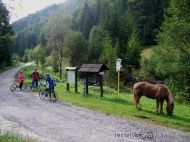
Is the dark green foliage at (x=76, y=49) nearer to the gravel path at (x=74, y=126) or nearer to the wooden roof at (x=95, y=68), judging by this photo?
the wooden roof at (x=95, y=68)

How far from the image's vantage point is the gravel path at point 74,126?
1391 cm

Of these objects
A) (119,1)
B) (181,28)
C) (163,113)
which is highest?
(119,1)

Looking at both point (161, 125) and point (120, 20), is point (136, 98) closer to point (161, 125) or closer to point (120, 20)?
point (161, 125)

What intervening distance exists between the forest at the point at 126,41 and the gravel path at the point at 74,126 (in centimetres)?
422

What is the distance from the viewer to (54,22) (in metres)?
63.2

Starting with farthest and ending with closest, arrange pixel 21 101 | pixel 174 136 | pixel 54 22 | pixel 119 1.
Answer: pixel 119 1, pixel 54 22, pixel 21 101, pixel 174 136

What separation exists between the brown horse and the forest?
841 centimetres

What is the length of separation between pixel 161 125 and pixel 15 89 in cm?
1930

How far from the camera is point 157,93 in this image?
20594 millimetres

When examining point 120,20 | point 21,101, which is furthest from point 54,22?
point 21,101

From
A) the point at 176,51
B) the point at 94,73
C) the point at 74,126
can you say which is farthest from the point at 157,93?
the point at 176,51

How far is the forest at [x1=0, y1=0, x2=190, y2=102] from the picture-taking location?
34.4 metres

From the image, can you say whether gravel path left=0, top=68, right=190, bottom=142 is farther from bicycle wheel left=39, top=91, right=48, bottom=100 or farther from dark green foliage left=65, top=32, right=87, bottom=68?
dark green foliage left=65, top=32, right=87, bottom=68

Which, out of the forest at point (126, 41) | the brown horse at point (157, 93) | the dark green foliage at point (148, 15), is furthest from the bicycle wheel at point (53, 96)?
the dark green foliage at point (148, 15)
